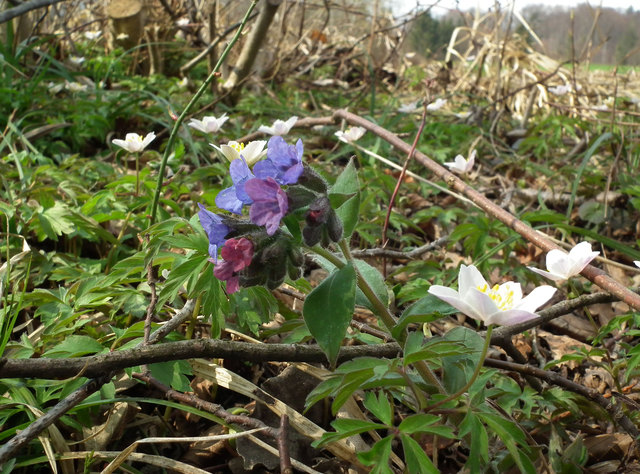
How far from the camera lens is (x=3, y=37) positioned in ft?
15.0

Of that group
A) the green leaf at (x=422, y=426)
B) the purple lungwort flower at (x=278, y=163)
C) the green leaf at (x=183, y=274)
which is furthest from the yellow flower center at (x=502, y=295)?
the green leaf at (x=183, y=274)

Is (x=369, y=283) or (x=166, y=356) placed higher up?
(x=369, y=283)

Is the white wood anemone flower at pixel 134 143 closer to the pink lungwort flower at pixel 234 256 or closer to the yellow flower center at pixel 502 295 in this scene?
the pink lungwort flower at pixel 234 256

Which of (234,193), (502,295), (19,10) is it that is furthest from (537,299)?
(19,10)

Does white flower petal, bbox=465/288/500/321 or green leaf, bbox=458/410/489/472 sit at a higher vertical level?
white flower petal, bbox=465/288/500/321

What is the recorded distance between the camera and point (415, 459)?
0.97 m

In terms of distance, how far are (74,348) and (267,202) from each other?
742mm

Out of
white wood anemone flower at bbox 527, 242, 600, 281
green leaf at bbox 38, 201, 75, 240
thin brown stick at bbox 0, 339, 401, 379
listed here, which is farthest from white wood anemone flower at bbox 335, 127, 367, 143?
thin brown stick at bbox 0, 339, 401, 379

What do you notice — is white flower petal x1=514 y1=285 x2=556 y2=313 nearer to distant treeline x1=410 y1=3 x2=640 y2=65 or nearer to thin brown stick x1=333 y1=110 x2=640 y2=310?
thin brown stick x1=333 y1=110 x2=640 y2=310

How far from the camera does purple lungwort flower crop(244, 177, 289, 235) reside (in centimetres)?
92

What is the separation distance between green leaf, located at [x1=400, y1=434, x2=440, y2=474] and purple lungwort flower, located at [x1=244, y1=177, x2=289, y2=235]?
47 cm

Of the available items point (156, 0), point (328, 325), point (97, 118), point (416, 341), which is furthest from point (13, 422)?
point (156, 0)

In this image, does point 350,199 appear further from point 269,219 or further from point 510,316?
point 510,316

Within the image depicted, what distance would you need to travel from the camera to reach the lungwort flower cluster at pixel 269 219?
0.94m
